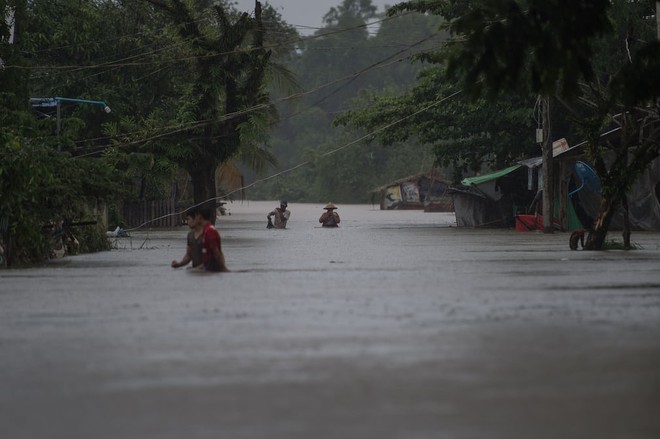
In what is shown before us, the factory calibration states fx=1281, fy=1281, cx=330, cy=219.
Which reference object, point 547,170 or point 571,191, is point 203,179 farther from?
point 547,170

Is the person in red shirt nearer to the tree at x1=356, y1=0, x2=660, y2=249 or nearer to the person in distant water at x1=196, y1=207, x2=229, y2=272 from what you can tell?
the person in distant water at x1=196, y1=207, x2=229, y2=272

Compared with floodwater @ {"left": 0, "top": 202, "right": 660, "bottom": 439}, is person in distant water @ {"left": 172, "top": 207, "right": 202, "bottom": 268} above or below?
above

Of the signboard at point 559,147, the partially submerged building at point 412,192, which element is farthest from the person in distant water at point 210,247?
the partially submerged building at point 412,192

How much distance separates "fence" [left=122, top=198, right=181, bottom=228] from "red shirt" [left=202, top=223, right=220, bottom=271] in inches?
1014

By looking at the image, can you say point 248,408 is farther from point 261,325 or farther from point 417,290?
point 417,290

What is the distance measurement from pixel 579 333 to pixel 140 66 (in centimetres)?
3862

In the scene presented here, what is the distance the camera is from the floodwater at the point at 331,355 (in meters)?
7.37

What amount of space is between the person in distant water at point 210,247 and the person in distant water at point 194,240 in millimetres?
91

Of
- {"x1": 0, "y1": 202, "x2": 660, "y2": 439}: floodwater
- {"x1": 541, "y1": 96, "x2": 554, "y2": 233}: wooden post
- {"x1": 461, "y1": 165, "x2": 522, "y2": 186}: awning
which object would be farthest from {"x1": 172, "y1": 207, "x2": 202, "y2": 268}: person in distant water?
{"x1": 461, "y1": 165, "x2": 522, "y2": 186}: awning

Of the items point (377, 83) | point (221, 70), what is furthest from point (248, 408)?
point (377, 83)

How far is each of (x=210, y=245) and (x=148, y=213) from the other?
29.5 m

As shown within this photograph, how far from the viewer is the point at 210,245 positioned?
19.6 metres

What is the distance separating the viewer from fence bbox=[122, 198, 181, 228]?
47.4m

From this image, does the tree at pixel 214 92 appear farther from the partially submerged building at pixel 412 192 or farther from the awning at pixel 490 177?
the partially submerged building at pixel 412 192
